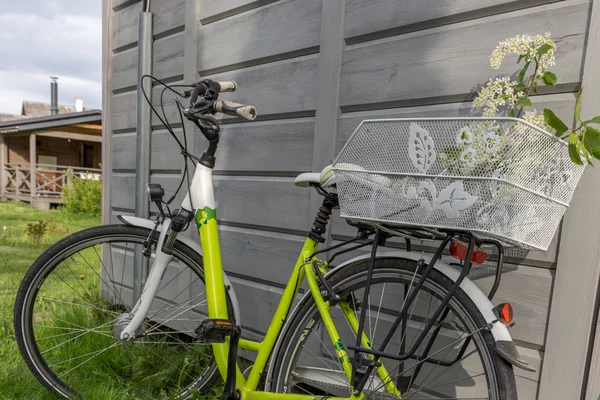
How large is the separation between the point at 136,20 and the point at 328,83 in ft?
5.77

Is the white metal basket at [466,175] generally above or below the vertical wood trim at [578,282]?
above

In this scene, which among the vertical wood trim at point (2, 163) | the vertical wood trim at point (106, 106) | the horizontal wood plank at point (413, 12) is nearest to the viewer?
the horizontal wood plank at point (413, 12)

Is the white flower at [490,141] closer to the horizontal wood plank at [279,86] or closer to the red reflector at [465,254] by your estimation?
the red reflector at [465,254]

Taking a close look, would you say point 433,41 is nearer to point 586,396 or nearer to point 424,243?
point 424,243

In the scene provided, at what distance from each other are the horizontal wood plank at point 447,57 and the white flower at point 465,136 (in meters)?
0.58

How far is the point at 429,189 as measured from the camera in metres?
0.90

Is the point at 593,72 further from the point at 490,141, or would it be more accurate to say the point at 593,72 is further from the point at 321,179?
the point at 321,179

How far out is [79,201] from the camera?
403 inches

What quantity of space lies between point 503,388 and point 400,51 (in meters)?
1.15

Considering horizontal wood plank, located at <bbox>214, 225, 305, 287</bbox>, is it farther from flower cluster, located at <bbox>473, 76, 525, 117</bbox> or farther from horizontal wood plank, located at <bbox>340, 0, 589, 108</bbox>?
flower cluster, located at <bbox>473, 76, 525, 117</bbox>

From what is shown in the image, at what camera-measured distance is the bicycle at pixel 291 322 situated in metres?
1.05

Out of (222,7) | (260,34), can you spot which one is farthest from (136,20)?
(260,34)

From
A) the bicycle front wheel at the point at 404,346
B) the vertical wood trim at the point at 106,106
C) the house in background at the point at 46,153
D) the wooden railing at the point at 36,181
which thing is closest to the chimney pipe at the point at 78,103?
the house in background at the point at 46,153

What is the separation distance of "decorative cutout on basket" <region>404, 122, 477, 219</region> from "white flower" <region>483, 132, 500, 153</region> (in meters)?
0.04
